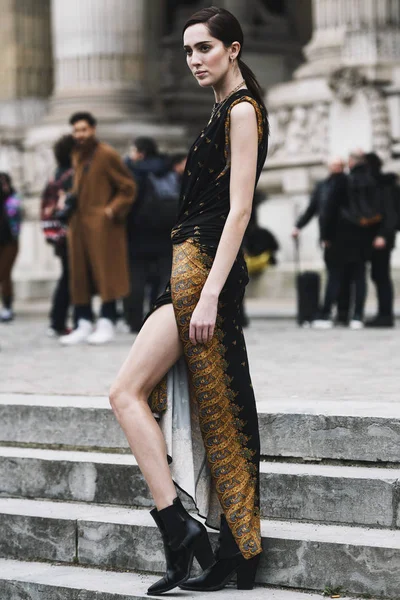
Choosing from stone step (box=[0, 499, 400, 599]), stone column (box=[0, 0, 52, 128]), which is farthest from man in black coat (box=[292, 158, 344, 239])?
stone column (box=[0, 0, 52, 128])

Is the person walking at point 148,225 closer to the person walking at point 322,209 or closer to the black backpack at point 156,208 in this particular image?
the black backpack at point 156,208

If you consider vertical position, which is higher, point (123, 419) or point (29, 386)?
point (123, 419)

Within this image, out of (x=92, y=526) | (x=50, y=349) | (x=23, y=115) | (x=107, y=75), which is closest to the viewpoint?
(x=92, y=526)

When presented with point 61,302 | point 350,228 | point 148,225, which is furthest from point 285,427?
point 350,228

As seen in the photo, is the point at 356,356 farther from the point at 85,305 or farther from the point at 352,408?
the point at 352,408

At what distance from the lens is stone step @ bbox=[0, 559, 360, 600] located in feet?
17.3

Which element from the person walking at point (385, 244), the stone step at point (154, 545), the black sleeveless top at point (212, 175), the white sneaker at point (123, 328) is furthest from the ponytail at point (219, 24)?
the person walking at point (385, 244)

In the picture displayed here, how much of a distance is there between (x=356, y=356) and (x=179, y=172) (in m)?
4.60

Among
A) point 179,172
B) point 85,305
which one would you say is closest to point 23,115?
point 179,172

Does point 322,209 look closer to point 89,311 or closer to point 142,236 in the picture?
point 142,236

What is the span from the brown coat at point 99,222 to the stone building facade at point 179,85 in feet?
20.8

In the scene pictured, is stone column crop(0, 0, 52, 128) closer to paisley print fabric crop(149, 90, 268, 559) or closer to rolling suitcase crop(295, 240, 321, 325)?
rolling suitcase crop(295, 240, 321, 325)

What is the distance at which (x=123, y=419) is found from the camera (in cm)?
505

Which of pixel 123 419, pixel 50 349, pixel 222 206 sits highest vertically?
pixel 222 206
